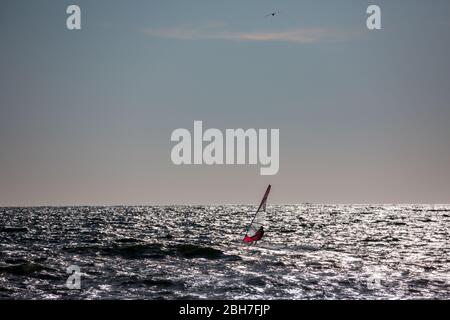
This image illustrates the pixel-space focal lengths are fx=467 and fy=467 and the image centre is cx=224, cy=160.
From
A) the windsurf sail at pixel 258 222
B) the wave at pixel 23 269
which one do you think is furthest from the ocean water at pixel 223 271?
the windsurf sail at pixel 258 222

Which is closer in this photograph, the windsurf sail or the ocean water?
the ocean water

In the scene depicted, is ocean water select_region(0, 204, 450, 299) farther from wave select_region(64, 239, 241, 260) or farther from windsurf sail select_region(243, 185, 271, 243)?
windsurf sail select_region(243, 185, 271, 243)

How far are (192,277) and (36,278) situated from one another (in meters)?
7.49

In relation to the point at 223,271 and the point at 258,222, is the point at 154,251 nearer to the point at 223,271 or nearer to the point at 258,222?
the point at 258,222

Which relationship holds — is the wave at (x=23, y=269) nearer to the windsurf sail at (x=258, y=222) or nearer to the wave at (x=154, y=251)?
the wave at (x=154, y=251)

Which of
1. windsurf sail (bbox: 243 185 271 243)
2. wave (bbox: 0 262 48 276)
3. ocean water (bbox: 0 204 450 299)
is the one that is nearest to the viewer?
ocean water (bbox: 0 204 450 299)

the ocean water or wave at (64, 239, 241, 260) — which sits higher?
the ocean water

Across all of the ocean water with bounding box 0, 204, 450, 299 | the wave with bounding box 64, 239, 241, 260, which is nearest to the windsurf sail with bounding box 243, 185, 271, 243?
the ocean water with bounding box 0, 204, 450, 299

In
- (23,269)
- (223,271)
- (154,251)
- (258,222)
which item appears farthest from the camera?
(154,251)

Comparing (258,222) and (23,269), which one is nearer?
(23,269)

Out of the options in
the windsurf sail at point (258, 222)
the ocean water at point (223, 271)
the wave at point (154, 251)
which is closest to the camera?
the ocean water at point (223, 271)

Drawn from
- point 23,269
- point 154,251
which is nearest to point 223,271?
point 23,269
